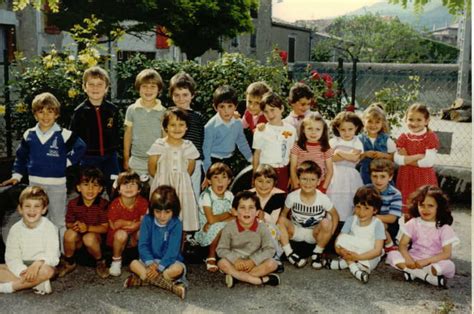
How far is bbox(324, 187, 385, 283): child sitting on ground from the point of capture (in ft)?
13.9

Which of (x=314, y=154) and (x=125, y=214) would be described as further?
(x=314, y=154)

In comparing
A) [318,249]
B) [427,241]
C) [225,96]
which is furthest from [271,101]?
[427,241]

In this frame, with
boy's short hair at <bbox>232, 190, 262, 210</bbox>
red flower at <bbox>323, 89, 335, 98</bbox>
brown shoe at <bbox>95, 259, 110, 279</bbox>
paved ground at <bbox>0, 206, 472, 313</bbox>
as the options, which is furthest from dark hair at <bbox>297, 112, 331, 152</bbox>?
red flower at <bbox>323, 89, 335, 98</bbox>

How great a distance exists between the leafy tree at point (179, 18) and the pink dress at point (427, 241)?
1310 centimetres

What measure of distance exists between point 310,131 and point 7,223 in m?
2.69

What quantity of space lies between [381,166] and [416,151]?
1.64 ft

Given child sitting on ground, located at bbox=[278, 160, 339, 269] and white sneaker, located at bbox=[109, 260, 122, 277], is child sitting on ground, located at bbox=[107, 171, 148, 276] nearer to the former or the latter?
white sneaker, located at bbox=[109, 260, 122, 277]

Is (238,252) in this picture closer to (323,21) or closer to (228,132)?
(228,132)

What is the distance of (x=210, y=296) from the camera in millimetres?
3795

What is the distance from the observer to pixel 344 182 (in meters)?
4.73

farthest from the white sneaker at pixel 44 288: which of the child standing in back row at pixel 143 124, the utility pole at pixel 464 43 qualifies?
the utility pole at pixel 464 43

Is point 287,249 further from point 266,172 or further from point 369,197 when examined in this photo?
point 369,197

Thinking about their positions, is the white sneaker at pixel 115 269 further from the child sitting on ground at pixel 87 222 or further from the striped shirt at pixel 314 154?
the striped shirt at pixel 314 154

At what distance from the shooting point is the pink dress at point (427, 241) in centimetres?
409
